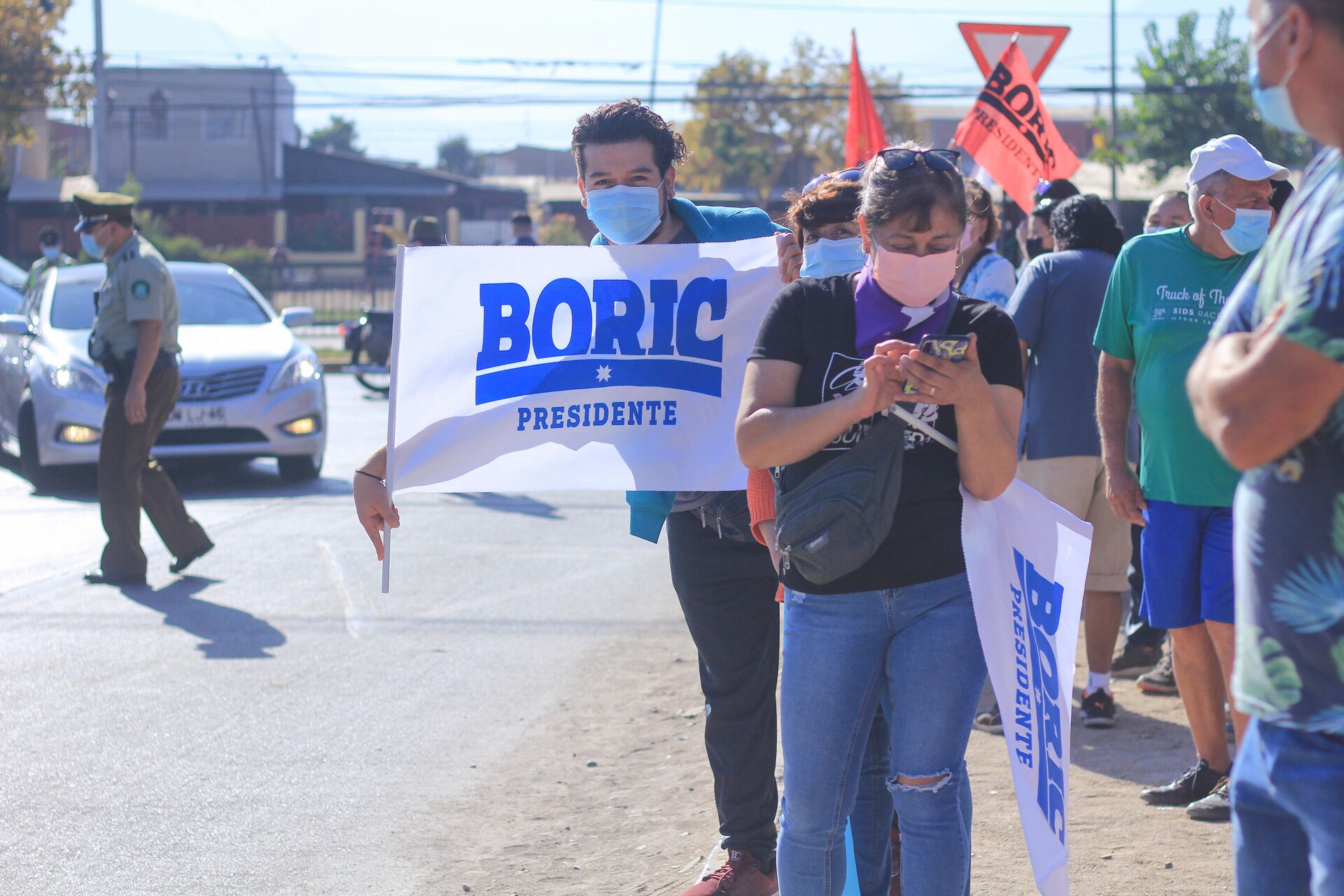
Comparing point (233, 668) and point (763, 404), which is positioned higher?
point (763, 404)

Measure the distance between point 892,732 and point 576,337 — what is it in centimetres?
163

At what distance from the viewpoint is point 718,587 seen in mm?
4180

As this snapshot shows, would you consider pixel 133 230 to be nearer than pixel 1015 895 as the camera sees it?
No

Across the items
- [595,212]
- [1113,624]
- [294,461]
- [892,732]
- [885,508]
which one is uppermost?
[595,212]

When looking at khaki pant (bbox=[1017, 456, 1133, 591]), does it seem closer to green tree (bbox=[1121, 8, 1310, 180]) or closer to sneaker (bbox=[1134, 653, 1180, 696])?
sneaker (bbox=[1134, 653, 1180, 696])

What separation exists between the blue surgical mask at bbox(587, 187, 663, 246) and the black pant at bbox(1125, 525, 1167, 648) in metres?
3.40

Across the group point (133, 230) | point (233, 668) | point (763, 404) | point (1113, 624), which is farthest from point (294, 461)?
point (763, 404)

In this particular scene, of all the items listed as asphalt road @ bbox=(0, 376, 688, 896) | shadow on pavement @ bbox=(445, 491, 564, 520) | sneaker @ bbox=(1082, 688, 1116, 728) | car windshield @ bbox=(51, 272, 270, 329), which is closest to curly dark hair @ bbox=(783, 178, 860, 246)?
asphalt road @ bbox=(0, 376, 688, 896)

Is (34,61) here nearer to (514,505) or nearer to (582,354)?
(514,505)

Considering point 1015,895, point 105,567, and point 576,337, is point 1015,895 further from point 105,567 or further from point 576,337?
point 105,567

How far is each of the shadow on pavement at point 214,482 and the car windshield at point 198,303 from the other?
4.44ft

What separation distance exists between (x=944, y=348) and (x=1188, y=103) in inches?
1817

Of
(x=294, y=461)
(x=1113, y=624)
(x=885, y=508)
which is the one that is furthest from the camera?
(x=294, y=461)

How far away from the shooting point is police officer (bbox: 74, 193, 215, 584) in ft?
28.1
